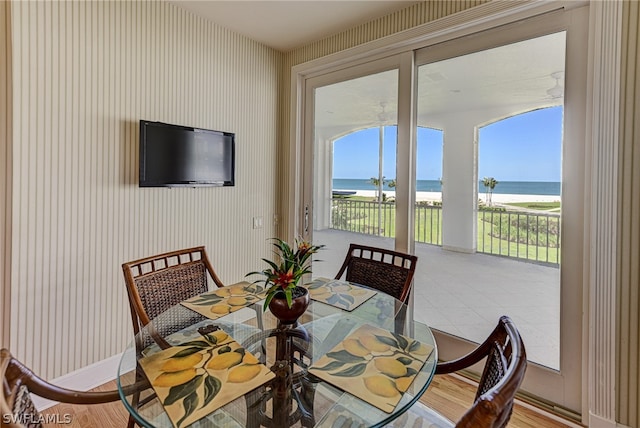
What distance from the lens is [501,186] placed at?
7.43 ft

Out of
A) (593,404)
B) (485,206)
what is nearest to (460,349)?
(593,404)

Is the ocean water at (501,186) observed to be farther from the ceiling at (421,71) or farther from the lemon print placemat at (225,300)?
the lemon print placemat at (225,300)

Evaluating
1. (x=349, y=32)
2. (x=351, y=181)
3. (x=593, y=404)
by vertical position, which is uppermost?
(x=349, y=32)

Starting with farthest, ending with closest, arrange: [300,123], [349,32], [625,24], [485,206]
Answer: [300,123]
[349,32]
[485,206]
[625,24]

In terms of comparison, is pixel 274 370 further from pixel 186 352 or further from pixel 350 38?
pixel 350 38

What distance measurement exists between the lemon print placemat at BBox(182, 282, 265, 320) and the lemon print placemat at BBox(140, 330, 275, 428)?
267 millimetres

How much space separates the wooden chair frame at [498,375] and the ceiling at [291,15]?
2348mm

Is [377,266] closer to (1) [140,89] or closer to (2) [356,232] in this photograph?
(2) [356,232]

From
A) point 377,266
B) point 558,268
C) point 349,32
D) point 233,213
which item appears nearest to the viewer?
point 558,268

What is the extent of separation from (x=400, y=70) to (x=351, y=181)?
3.40ft

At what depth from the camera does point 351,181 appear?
2.93 m

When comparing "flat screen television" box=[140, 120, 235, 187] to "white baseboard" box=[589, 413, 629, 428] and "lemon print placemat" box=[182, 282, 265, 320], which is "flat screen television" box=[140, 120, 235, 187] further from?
"white baseboard" box=[589, 413, 629, 428]

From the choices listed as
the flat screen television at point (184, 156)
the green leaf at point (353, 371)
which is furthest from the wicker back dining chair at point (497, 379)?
the flat screen television at point (184, 156)

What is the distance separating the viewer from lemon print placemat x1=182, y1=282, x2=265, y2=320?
1516mm
